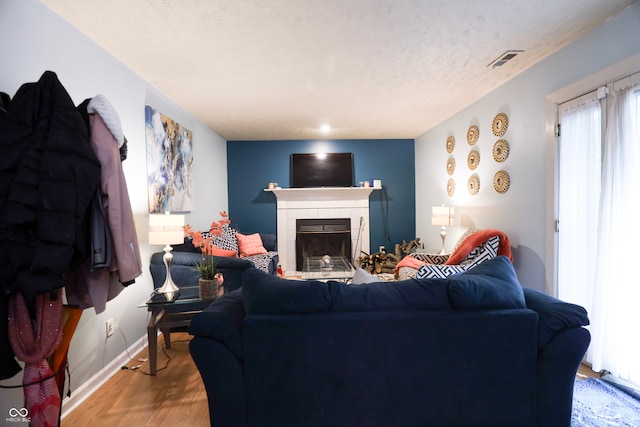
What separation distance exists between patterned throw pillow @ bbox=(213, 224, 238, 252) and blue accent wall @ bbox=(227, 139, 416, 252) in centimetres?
122

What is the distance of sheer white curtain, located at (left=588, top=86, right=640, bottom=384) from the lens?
1.94 metres

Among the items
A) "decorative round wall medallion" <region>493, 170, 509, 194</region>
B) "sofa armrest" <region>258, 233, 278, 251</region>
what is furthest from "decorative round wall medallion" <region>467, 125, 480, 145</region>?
"sofa armrest" <region>258, 233, 278, 251</region>

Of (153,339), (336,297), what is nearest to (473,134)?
(336,297)

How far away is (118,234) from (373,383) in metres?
1.33

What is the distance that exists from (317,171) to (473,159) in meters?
2.68

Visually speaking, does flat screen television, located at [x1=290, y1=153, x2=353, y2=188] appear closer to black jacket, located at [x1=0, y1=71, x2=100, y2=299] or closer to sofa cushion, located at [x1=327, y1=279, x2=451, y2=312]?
sofa cushion, located at [x1=327, y1=279, x2=451, y2=312]

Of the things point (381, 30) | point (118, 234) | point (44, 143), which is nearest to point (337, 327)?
point (118, 234)

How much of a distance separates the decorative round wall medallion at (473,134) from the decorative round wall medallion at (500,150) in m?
0.41

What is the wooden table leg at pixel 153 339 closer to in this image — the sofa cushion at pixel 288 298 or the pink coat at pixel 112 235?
the pink coat at pixel 112 235

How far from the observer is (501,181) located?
Answer: 3213 mm

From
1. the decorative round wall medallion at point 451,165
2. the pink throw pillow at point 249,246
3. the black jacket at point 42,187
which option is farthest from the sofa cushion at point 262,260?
the decorative round wall medallion at point 451,165

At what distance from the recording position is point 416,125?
187 inches

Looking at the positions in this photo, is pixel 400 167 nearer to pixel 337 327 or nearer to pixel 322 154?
pixel 322 154

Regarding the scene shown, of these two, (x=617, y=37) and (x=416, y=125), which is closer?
(x=617, y=37)
